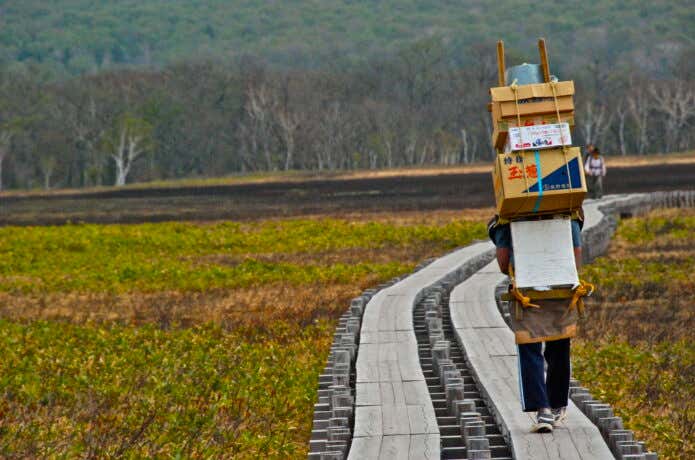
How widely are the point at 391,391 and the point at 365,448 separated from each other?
1.82 meters

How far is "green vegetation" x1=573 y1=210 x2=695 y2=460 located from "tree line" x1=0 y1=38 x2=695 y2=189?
9202 centimetres

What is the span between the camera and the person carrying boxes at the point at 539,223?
317 inches

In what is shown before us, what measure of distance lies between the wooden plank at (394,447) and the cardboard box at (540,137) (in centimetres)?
201

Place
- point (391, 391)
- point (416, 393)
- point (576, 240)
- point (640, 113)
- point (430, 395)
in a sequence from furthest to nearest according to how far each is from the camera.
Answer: point (640, 113), point (430, 395), point (391, 391), point (416, 393), point (576, 240)

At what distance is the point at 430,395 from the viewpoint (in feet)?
33.7

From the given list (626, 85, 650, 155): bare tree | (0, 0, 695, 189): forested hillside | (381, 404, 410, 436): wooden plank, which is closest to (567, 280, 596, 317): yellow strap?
(381, 404, 410, 436): wooden plank

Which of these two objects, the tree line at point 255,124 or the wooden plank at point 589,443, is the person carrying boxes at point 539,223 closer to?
the wooden plank at point 589,443

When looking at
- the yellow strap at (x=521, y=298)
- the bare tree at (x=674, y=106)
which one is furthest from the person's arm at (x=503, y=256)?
the bare tree at (x=674, y=106)

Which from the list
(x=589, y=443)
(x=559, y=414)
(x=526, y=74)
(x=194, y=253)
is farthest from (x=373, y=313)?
(x=194, y=253)

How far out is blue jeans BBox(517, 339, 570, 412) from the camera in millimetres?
8438

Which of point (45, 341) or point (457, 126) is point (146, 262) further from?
point (457, 126)

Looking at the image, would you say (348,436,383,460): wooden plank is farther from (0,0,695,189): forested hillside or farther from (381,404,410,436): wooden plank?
(0,0,695,189): forested hillside

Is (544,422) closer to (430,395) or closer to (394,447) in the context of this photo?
(394,447)

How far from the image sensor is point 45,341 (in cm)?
1620
